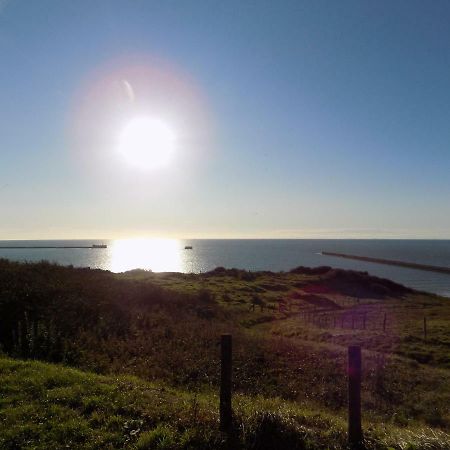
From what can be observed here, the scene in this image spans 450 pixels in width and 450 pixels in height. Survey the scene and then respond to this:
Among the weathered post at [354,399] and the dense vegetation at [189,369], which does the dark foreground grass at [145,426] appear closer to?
the dense vegetation at [189,369]

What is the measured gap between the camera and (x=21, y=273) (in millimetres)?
22875

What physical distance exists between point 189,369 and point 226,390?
750 cm

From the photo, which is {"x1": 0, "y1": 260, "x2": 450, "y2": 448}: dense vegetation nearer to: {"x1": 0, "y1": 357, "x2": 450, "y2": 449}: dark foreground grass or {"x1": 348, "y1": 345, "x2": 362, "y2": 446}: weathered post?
{"x1": 0, "y1": 357, "x2": 450, "y2": 449}: dark foreground grass

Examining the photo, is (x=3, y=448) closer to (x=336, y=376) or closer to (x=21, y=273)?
(x=336, y=376)

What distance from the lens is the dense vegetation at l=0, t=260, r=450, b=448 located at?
22.8ft

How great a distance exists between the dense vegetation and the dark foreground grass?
26mm

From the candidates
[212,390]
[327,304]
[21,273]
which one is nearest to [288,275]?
[327,304]

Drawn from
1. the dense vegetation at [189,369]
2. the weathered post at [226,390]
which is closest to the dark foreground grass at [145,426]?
the dense vegetation at [189,369]

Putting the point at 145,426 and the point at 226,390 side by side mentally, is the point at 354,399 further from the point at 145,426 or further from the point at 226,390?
the point at 145,426

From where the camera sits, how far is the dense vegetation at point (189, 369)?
696 centimetres

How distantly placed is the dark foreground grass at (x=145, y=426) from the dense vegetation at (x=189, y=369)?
0.03 m

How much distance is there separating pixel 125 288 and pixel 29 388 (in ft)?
67.8

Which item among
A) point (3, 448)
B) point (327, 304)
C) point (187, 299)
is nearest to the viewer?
point (3, 448)

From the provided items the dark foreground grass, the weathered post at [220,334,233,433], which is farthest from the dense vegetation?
the weathered post at [220,334,233,433]
